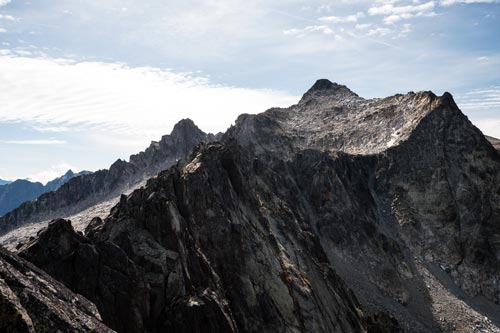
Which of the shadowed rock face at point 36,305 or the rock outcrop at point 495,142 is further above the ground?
the rock outcrop at point 495,142

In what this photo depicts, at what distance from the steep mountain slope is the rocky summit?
103ft

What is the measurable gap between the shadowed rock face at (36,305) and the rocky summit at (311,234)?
13142 mm

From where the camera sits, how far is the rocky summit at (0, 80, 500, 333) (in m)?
43.1

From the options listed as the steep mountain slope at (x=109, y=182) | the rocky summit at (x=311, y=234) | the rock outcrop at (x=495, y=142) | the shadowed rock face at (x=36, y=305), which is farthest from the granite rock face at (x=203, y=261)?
the steep mountain slope at (x=109, y=182)

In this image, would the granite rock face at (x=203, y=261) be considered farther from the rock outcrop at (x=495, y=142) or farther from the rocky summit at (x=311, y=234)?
the rock outcrop at (x=495, y=142)

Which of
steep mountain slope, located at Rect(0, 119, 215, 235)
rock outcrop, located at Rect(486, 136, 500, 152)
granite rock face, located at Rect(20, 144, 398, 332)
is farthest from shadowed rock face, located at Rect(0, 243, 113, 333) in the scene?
rock outcrop, located at Rect(486, 136, 500, 152)

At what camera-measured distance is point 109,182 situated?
180 m

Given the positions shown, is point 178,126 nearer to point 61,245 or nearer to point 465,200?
point 465,200

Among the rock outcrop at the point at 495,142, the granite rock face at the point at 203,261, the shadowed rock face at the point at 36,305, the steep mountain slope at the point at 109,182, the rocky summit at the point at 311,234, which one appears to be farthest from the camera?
the steep mountain slope at the point at 109,182

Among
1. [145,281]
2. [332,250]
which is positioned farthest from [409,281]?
[145,281]

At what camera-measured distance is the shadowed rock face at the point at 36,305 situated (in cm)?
1956

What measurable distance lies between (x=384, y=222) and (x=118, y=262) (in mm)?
99839

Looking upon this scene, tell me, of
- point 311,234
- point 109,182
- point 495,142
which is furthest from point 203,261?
point 495,142

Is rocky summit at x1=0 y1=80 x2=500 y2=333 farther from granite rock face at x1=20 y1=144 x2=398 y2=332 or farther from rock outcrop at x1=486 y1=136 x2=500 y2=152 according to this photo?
rock outcrop at x1=486 y1=136 x2=500 y2=152
